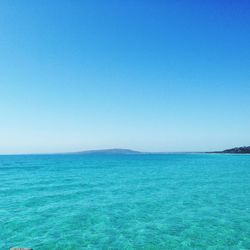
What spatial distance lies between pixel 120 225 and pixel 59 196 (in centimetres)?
946

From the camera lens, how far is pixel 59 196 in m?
20.4

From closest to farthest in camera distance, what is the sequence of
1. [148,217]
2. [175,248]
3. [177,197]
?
[175,248], [148,217], [177,197]

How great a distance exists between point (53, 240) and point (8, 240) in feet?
6.38

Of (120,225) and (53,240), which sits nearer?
(53,240)

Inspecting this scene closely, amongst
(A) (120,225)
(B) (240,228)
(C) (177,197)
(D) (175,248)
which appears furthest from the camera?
(C) (177,197)

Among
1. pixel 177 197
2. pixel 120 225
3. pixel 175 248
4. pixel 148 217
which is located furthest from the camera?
pixel 177 197

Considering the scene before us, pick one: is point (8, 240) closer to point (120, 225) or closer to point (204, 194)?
point (120, 225)

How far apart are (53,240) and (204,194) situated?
552 inches

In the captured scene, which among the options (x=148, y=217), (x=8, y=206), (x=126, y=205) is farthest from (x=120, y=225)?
(x=8, y=206)

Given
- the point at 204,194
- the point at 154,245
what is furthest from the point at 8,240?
the point at 204,194

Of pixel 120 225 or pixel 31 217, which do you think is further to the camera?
pixel 31 217

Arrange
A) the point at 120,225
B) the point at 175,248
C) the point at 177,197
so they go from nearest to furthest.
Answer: the point at 175,248
the point at 120,225
the point at 177,197

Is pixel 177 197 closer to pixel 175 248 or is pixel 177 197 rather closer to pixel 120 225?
pixel 120 225

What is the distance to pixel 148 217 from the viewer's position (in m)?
13.9
